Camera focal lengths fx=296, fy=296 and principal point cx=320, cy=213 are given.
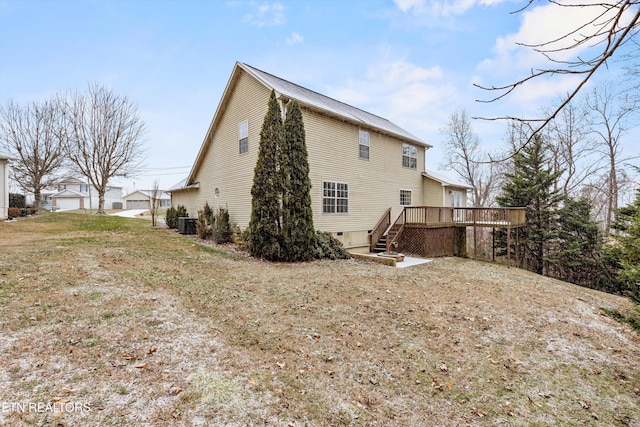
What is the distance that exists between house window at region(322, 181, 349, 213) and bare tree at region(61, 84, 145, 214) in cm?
2117

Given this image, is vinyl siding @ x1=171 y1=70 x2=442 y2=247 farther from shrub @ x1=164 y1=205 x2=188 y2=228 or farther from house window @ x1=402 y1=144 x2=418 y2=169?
shrub @ x1=164 y1=205 x2=188 y2=228

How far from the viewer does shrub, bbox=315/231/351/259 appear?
11178 millimetres

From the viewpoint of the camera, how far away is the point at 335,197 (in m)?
12.5

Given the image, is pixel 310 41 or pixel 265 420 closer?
pixel 265 420

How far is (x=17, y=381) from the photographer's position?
9.77 ft

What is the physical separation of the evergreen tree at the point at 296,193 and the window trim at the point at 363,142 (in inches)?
149

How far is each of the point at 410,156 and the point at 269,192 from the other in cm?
984

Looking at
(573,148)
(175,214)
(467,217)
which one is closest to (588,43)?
(467,217)

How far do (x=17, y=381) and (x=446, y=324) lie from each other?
5.93 m

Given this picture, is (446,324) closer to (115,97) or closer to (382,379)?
(382,379)

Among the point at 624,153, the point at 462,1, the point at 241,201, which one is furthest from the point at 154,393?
the point at 624,153

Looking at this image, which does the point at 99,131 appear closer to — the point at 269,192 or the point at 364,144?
the point at 269,192

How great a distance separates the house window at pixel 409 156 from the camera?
16312 millimetres

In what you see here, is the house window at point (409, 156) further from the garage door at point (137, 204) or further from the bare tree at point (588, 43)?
the garage door at point (137, 204)
